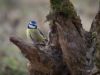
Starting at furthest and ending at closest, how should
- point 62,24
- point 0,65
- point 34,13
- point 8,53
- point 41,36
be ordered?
point 34,13
point 8,53
point 0,65
point 41,36
point 62,24

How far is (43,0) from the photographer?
1952cm

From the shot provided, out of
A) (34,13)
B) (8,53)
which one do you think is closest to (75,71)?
(8,53)

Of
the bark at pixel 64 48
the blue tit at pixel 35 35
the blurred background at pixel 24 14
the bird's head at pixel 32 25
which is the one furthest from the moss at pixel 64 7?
the blurred background at pixel 24 14

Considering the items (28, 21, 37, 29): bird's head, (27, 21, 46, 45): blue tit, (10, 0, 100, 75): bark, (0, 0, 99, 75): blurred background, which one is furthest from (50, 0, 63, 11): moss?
(0, 0, 99, 75): blurred background

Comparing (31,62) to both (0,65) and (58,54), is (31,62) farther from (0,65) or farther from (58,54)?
(0,65)

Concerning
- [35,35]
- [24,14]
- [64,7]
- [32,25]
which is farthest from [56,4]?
[24,14]

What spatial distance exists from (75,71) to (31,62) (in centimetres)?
63

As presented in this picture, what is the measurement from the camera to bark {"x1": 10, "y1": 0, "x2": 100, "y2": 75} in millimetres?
6309

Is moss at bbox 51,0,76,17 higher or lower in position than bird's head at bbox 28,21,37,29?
higher

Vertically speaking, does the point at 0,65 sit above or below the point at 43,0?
below

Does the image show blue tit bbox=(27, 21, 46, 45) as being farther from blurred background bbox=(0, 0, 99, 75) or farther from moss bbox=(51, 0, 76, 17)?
blurred background bbox=(0, 0, 99, 75)

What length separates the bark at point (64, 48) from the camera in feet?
20.7

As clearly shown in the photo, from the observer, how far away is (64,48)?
6.33m

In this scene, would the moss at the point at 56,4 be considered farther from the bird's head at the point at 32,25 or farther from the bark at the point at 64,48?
the bird's head at the point at 32,25
